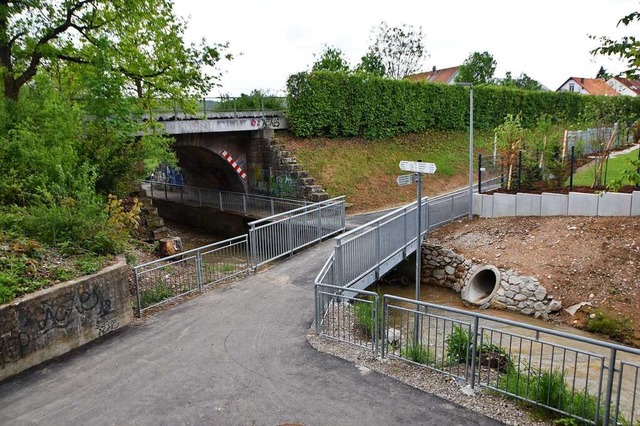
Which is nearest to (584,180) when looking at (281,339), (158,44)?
(281,339)

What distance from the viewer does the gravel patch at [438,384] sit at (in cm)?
493

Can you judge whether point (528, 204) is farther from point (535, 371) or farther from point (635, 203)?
point (535, 371)

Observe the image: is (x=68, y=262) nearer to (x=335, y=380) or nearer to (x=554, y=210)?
(x=335, y=380)

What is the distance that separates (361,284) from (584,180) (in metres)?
11.7

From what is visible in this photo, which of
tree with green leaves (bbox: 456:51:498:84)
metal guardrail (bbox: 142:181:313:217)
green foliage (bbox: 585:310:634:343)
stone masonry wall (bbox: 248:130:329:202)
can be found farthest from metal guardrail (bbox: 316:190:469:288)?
tree with green leaves (bbox: 456:51:498:84)

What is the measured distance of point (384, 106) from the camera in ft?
78.6

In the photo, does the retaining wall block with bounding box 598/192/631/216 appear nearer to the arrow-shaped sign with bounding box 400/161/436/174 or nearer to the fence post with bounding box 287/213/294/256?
the arrow-shaped sign with bounding box 400/161/436/174

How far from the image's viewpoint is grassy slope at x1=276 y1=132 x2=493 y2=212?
66.3 feet

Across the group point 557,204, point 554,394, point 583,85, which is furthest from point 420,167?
point 583,85

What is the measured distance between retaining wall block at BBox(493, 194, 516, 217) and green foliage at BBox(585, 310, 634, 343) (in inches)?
202

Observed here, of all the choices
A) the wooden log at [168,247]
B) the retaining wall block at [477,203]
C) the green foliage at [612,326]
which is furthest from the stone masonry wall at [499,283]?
the wooden log at [168,247]

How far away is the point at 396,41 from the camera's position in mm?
41875

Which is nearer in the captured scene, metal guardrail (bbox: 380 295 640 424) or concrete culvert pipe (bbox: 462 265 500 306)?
metal guardrail (bbox: 380 295 640 424)

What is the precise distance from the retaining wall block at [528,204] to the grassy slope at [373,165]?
642cm
